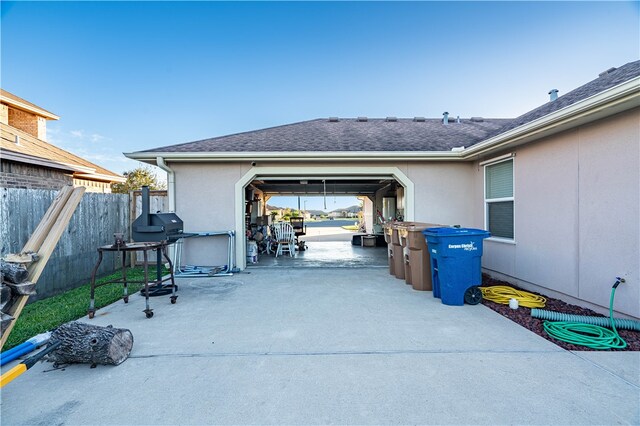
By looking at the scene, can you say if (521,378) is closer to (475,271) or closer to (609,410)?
(609,410)

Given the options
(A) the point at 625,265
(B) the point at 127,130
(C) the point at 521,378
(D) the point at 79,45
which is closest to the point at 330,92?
(D) the point at 79,45

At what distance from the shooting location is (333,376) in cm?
264

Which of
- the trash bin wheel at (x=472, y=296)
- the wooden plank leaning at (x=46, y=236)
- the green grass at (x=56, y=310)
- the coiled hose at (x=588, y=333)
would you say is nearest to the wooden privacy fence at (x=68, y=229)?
the green grass at (x=56, y=310)

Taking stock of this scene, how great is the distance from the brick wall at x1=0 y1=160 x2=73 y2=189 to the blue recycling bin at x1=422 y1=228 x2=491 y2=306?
9.64 metres

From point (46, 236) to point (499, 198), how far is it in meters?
7.32

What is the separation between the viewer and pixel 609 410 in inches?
84.8

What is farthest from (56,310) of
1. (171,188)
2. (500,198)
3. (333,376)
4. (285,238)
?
(500,198)

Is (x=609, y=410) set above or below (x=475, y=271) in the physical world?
below

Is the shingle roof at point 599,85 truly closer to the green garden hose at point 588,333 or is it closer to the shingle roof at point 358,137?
the shingle roof at point 358,137

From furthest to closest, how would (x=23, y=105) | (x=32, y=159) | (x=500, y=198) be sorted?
(x=23, y=105) < (x=32, y=159) < (x=500, y=198)

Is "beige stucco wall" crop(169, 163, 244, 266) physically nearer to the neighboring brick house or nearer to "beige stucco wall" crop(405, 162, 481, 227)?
the neighboring brick house

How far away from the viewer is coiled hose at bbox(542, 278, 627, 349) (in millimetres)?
3219

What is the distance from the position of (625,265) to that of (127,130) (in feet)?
67.6

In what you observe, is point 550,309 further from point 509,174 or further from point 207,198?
point 207,198
